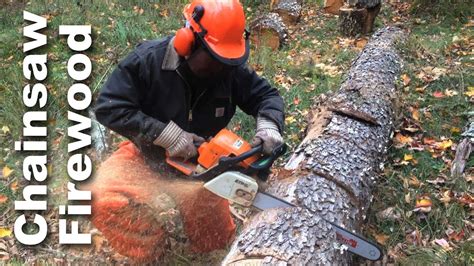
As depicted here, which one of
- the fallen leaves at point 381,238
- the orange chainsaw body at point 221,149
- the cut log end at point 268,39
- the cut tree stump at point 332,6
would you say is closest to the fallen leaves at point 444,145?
the fallen leaves at point 381,238

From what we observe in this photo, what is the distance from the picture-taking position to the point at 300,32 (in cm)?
777

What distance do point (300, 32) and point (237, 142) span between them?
5563 mm

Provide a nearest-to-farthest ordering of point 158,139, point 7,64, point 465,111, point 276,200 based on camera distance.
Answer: point 276,200 → point 158,139 → point 465,111 → point 7,64

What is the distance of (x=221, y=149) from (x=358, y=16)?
5.37 m

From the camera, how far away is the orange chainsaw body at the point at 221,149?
2.53 m

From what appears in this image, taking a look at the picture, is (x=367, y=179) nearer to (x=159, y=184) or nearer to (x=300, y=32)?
(x=159, y=184)

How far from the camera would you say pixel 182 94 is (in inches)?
114

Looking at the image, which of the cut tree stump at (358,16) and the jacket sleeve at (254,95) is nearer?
the jacket sleeve at (254,95)

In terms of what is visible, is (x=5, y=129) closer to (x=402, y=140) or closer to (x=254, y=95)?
(x=254, y=95)

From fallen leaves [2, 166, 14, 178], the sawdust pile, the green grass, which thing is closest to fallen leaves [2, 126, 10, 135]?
the green grass

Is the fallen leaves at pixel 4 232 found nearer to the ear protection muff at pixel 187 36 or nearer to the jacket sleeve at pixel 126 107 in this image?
the jacket sleeve at pixel 126 107

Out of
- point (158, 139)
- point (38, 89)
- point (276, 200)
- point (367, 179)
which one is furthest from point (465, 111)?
point (38, 89)

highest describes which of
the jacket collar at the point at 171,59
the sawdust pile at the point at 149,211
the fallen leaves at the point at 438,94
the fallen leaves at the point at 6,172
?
the jacket collar at the point at 171,59

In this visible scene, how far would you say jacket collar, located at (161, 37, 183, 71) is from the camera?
280 cm
